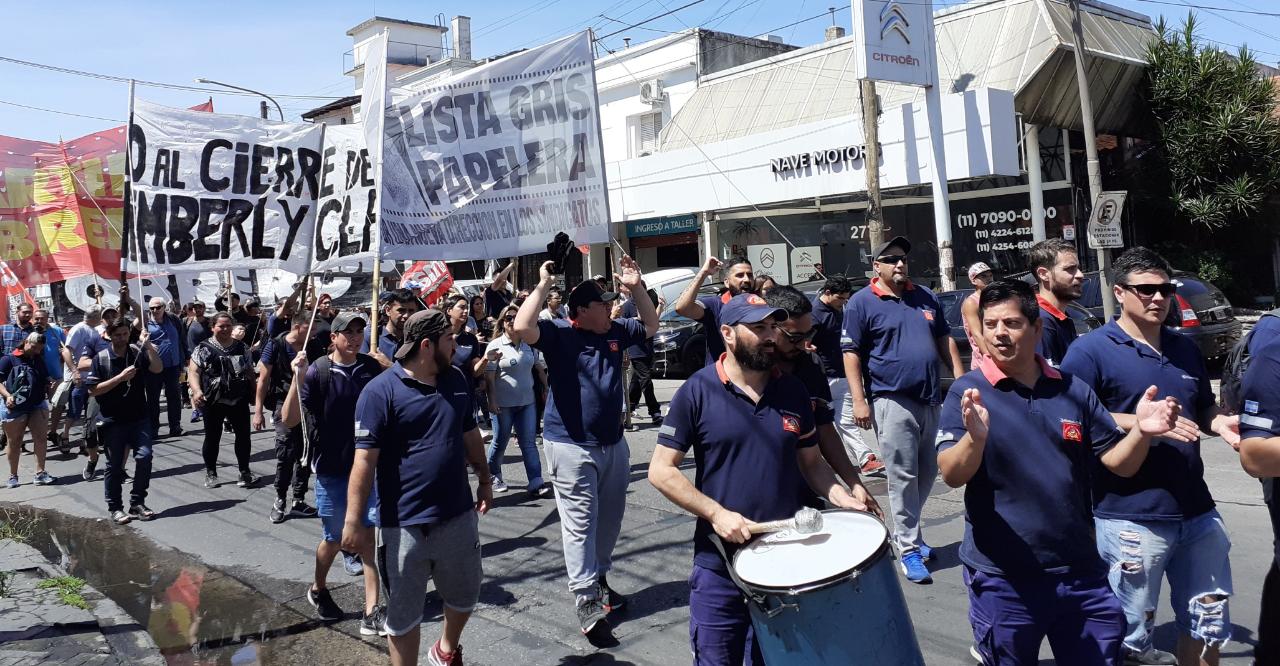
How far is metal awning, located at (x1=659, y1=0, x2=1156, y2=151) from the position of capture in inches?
733

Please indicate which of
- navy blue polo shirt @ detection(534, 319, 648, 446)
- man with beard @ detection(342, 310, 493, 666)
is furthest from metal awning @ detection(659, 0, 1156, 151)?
man with beard @ detection(342, 310, 493, 666)

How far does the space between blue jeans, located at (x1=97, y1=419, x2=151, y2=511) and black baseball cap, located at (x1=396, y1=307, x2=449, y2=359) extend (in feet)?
18.6

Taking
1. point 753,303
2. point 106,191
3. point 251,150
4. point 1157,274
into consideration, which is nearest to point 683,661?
point 753,303

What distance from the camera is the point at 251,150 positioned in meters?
8.80

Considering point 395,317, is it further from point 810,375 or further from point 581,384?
point 810,375

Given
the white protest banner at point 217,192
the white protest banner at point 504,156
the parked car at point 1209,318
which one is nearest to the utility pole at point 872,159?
the parked car at point 1209,318

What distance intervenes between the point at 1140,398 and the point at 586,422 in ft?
9.08

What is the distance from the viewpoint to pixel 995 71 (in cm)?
1892

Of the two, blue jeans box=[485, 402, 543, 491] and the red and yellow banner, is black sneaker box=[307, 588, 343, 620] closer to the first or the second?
blue jeans box=[485, 402, 543, 491]

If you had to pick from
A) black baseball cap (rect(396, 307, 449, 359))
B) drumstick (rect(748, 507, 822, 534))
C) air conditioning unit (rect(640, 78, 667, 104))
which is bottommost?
drumstick (rect(748, 507, 822, 534))

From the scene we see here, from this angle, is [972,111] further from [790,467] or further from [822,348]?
[790,467]

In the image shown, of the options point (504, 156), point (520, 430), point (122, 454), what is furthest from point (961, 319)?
point (122, 454)

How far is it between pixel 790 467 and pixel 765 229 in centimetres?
2125

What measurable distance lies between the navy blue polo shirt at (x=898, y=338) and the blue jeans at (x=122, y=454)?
6563 mm
